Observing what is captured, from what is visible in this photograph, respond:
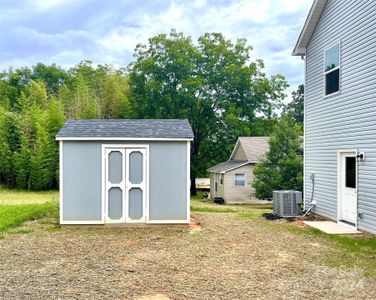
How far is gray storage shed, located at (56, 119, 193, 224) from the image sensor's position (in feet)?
28.3

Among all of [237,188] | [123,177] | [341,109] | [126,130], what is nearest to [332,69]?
[341,109]

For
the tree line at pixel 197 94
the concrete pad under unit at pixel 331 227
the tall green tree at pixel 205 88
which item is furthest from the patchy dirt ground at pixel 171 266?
the tall green tree at pixel 205 88

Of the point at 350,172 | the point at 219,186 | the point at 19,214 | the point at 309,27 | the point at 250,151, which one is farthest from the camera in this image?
the point at 219,186

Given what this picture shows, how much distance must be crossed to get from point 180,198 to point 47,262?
3.60 m

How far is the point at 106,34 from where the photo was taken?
73.5 ft

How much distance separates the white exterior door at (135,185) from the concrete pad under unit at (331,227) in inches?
151

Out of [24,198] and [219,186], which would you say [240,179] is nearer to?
[219,186]

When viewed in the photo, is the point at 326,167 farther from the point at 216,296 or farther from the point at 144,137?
the point at 216,296

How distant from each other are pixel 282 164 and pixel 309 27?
7.72m

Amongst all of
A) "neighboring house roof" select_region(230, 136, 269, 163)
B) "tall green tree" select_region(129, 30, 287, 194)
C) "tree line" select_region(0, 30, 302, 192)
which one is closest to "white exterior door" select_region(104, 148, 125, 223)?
"neighboring house roof" select_region(230, 136, 269, 163)

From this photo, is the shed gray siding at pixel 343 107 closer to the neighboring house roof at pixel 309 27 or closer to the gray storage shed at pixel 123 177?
the neighboring house roof at pixel 309 27

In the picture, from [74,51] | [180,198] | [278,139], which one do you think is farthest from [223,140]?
[180,198]

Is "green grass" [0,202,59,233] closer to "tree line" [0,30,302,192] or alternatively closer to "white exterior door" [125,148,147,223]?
"white exterior door" [125,148,147,223]

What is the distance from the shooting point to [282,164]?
17281 mm
